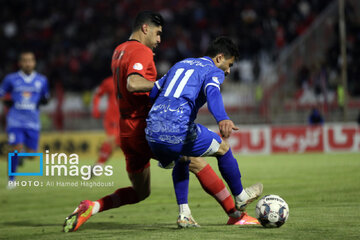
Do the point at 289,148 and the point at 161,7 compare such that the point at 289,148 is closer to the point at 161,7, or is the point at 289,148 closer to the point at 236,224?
the point at 161,7

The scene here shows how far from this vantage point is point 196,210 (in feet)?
24.0

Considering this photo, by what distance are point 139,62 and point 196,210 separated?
2.37 metres

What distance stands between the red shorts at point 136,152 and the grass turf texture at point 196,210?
0.60 metres

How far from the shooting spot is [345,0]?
21.1 meters

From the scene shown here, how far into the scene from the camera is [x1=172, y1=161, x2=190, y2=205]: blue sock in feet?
18.9

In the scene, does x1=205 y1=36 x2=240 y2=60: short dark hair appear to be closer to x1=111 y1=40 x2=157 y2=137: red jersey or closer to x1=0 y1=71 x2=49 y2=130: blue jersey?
x1=111 y1=40 x2=157 y2=137: red jersey

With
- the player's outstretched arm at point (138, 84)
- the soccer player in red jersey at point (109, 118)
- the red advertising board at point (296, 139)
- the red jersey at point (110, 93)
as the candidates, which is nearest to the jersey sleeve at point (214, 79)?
the player's outstretched arm at point (138, 84)

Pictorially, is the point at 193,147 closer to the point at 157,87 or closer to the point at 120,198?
the point at 157,87

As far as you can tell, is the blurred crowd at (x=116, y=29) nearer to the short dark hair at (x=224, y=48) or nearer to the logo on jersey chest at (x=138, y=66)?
the short dark hair at (x=224, y=48)

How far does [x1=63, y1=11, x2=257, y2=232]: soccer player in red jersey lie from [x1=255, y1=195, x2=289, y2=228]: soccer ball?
29 cm

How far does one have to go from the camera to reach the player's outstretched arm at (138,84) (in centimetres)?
547

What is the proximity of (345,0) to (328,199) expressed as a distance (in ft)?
48.8

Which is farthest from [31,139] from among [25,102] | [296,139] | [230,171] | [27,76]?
[296,139]

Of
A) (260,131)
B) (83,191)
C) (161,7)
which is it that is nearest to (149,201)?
(83,191)
